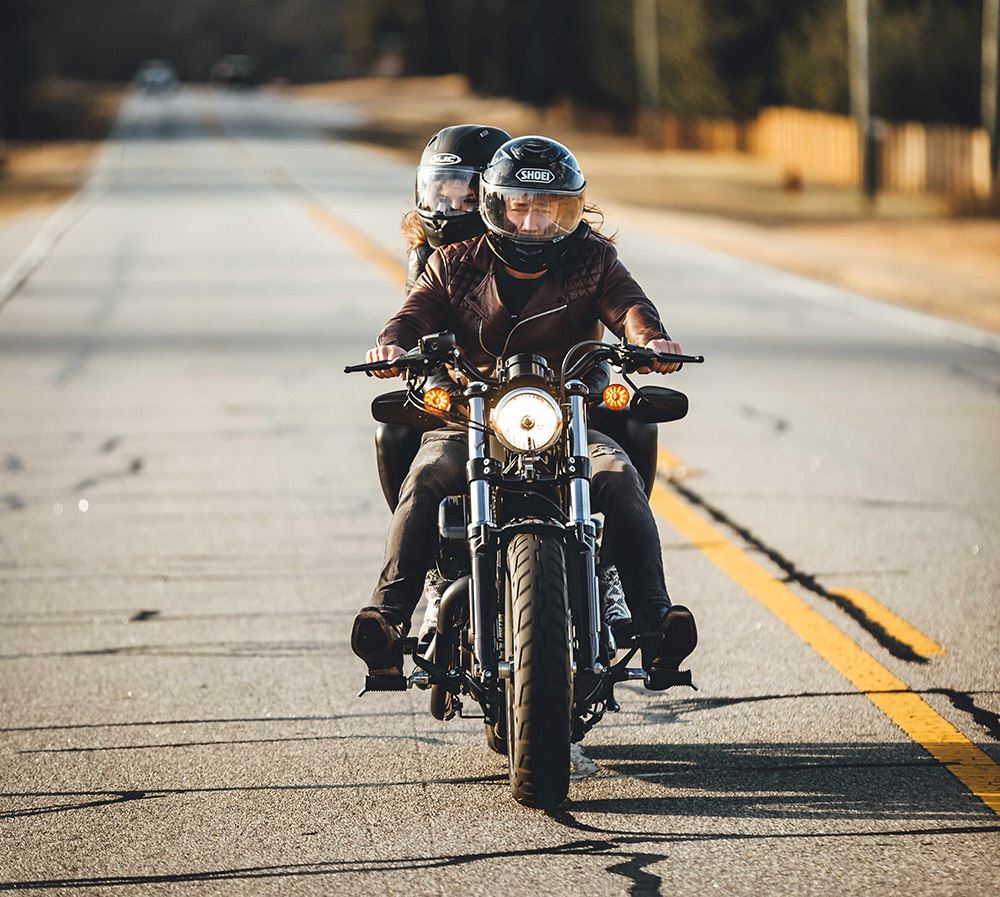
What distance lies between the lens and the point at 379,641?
5.34 meters

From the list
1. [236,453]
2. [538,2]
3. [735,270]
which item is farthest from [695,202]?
[538,2]

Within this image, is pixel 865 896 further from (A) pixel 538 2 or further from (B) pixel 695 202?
(A) pixel 538 2

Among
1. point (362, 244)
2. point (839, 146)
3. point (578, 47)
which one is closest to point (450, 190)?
point (362, 244)

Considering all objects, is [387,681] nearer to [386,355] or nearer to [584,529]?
[584,529]

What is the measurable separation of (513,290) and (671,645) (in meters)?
1.22

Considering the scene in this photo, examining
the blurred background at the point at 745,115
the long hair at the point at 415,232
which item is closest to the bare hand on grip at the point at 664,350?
the long hair at the point at 415,232

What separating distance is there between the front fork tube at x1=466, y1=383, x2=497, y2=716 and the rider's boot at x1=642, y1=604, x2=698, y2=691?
0.51 metres

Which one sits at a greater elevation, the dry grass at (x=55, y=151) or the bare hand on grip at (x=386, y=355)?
the bare hand on grip at (x=386, y=355)

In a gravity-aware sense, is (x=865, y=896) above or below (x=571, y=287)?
below

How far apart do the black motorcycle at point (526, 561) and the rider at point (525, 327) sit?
8cm

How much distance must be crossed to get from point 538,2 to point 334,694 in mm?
74037

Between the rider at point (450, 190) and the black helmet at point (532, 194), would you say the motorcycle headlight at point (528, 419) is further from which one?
the rider at point (450, 190)

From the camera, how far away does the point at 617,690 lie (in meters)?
6.29

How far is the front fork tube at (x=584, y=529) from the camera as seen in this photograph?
5.05m
